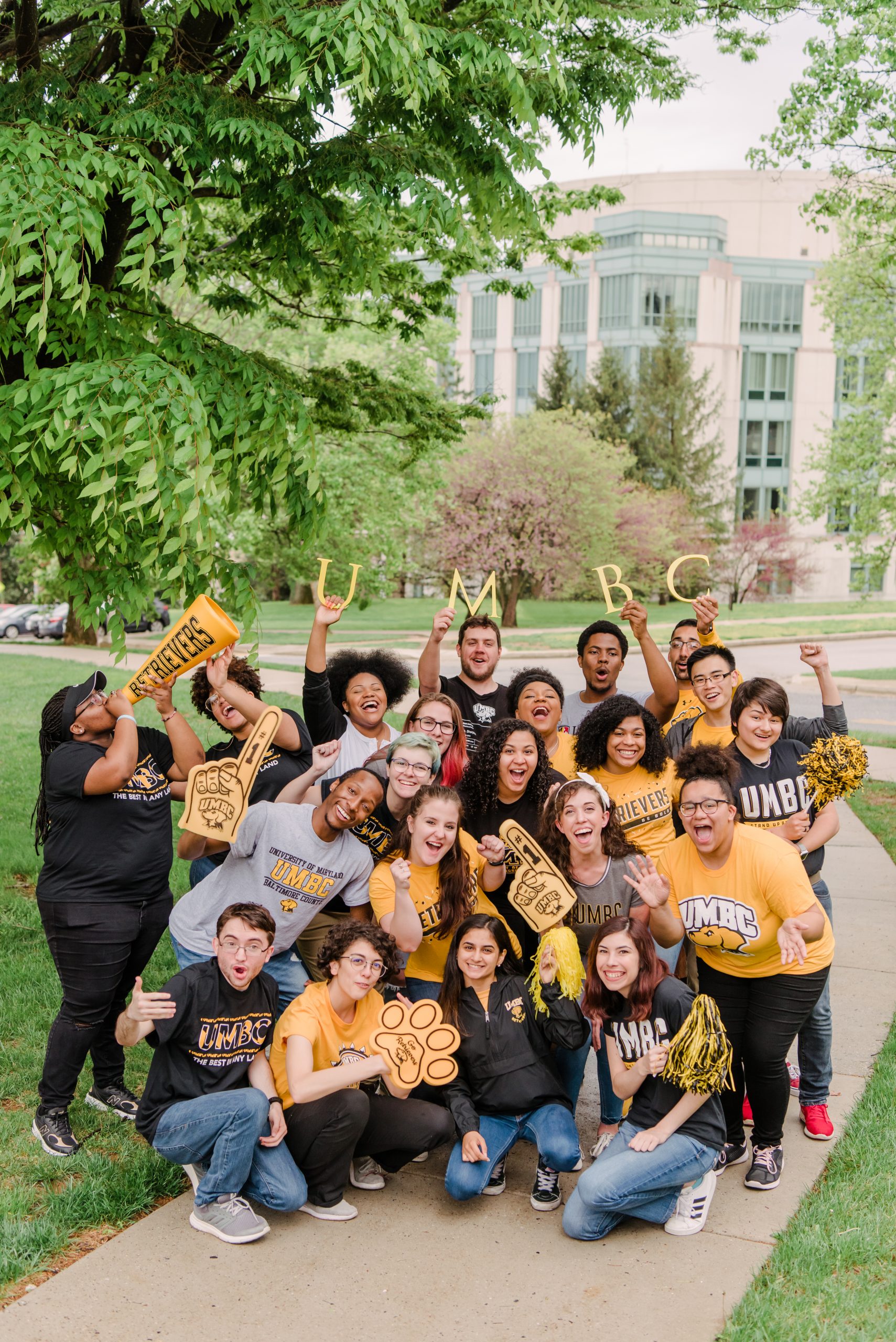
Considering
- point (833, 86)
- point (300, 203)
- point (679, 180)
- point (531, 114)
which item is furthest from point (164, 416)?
point (679, 180)

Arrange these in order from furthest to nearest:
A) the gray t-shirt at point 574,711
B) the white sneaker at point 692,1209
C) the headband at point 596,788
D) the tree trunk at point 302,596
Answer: the tree trunk at point 302,596 < the gray t-shirt at point 574,711 < the headband at point 596,788 < the white sneaker at point 692,1209

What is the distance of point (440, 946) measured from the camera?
4.68 metres

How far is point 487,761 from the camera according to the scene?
4.98m

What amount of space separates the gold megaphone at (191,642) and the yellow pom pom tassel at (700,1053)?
2243 millimetres

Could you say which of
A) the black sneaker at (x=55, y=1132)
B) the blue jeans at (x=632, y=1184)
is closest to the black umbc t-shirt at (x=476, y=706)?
the blue jeans at (x=632, y=1184)

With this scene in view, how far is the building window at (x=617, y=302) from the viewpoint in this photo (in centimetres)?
6506

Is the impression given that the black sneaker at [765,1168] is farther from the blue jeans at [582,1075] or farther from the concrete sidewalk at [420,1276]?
the blue jeans at [582,1075]

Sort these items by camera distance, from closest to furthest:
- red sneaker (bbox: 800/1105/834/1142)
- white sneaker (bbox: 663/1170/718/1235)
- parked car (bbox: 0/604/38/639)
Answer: white sneaker (bbox: 663/1170/718/1235) < red sneaker (bbox: 800/1105/834/1142) < parked car (bbox: 0/604/38/639)

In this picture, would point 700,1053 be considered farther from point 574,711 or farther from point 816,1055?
point 574,711

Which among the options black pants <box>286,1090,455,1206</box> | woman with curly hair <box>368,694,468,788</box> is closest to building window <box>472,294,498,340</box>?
woman with curly hair <box>368,694,468,788</box>

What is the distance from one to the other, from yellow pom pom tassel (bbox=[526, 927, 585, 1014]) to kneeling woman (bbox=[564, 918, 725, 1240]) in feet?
0.16

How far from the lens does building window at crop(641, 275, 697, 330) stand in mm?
65312

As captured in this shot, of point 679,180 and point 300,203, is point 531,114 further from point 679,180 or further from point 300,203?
point 679,180

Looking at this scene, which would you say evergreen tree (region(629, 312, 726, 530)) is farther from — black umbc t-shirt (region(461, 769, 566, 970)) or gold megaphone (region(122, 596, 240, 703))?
gold megaphone (region(122, 596, 240, 703))
